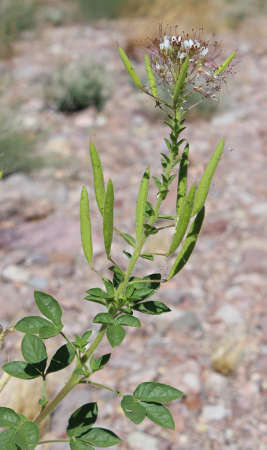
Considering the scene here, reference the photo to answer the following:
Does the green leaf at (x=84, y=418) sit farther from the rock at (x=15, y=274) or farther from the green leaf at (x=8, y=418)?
the rock at (x=15, y=274)

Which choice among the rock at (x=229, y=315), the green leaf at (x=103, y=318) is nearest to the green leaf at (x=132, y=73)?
the green leaf at (x=103, y=318)

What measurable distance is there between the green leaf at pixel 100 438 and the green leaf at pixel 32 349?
0.18m

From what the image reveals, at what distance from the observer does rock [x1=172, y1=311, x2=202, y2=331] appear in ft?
8.23

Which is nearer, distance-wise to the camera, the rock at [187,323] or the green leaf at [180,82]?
the green leaf at [180,82]

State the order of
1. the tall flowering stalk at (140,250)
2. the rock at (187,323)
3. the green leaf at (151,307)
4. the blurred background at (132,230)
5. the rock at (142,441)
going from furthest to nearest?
the rock at (187,323) → the blurred background at (132,230) → the rock at (142,441) → the green leaf at (151,307) → the tall flowering stalk at (140,250)

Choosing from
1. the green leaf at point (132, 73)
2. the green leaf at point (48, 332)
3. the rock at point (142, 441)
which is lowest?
the rock at point (142, 441)

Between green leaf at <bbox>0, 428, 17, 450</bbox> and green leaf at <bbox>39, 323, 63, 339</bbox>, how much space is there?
19 cm

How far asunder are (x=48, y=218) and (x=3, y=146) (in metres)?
0.68

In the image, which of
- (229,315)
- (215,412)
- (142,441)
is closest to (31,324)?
(142,441)

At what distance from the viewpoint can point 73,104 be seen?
16.1 feet

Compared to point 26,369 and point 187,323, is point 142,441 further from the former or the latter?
point 26,369

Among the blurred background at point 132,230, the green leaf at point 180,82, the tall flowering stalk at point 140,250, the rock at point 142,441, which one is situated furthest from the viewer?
the blurred background at point 132,230

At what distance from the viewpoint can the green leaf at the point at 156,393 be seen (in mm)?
975

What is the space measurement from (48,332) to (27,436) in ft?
0.62
